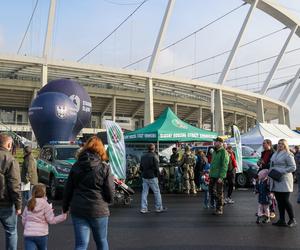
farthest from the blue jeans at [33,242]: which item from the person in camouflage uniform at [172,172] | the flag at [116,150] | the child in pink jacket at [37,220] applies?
the person in camouflage uniform at [172,172]

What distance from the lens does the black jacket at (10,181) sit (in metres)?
4.92

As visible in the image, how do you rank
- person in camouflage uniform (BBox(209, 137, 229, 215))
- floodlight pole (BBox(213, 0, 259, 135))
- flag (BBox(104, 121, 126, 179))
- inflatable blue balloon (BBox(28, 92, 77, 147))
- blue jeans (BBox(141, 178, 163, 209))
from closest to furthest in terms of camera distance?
person in camouflage uniform (BBox(209, 137, 229, 215)) → blue jeans (BBox(141, 178, 163, 209)) → flag (BBox(104, 121, 126, 179)) → inflatable blue balloon (BBox(28, 92, 77, 147)) → floodlight pole (BBox(213, 0, 259, 135))

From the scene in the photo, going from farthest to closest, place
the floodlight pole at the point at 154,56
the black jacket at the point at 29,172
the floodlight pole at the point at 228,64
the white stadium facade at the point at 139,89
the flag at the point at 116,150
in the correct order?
the floodlight pole at the point at 228,64, the floodlight pole at the point at 154,56, the white stadium facade at the point at 139,89, the flag at the point at 116,150, the black jacket at the point at 29,172

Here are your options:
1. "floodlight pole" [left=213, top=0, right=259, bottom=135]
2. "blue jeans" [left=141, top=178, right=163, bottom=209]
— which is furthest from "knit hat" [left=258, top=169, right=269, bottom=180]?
"floodlight pole" [left=213, top=0, right=259, bottom=135]

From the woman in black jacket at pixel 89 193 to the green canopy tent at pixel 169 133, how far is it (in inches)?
472

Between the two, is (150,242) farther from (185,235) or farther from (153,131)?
(153,131)

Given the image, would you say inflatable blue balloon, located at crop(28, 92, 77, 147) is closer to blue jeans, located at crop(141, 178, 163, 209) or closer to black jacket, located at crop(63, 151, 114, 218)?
blue jeans, located at crop(141, 178, 163, 209)

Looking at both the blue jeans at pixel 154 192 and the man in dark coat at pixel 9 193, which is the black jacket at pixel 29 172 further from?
the man in dark coat at pixel 9 193

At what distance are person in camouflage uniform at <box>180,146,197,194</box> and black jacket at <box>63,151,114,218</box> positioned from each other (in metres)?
10.2

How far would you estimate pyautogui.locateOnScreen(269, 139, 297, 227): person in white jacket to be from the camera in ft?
26.2

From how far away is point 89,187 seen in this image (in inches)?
167

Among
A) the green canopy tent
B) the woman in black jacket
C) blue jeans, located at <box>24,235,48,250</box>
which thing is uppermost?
the green canopy tent

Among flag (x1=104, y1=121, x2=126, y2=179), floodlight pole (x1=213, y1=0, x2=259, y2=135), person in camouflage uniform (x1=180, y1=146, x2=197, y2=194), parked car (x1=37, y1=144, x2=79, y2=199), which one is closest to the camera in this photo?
parked car (x1=37, y1=144, x2=79, y2=199)

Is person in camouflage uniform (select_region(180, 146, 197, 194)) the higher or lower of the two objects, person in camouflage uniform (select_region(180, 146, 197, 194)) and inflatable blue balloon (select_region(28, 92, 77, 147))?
the lower
